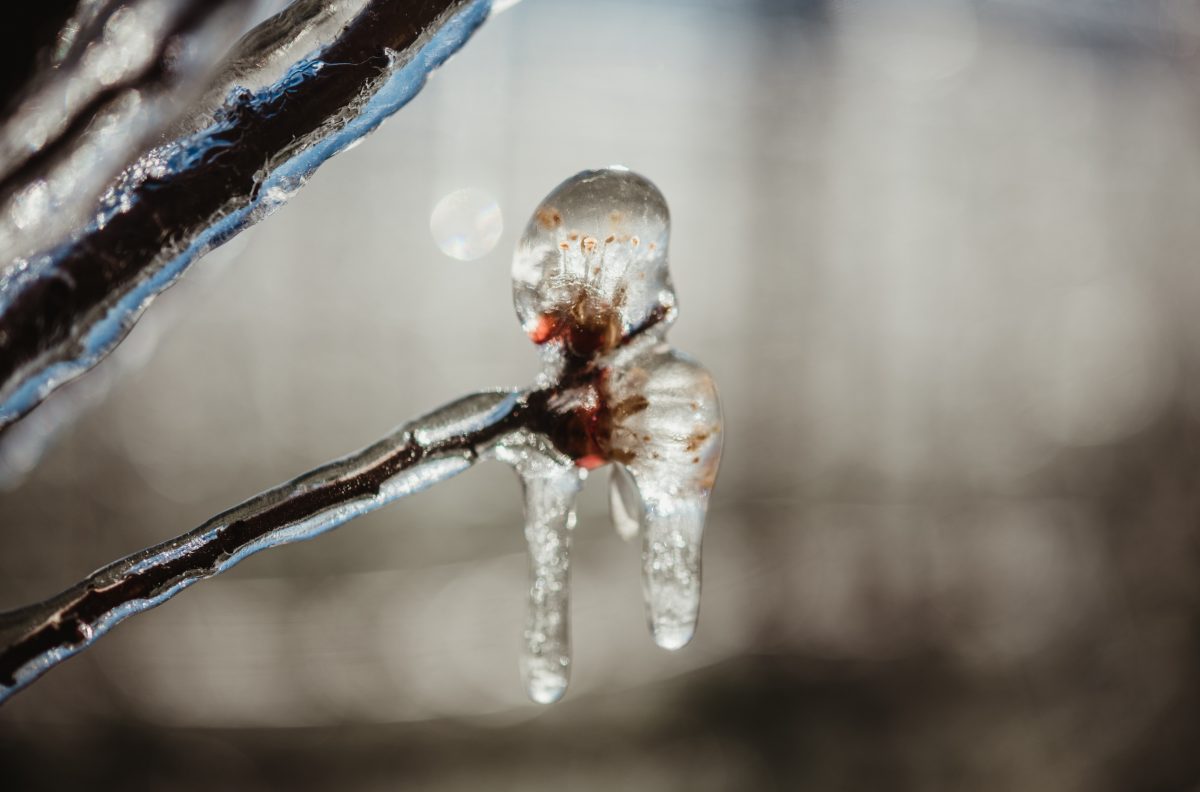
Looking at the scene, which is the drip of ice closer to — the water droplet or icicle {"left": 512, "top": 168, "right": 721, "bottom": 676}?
icicle {"left": 512, "top": 168, "right": 721, "bottom": 676}

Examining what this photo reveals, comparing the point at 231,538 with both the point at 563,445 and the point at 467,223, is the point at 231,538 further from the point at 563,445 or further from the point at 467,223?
the point at 467,223

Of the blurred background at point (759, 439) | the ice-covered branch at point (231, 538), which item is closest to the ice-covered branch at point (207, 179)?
the ice-covered branch at point (231, 538)

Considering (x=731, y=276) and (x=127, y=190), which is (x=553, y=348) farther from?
(x=731, y=276)

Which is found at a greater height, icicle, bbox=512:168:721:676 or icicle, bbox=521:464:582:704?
icicle, bbox=512:168:721:676

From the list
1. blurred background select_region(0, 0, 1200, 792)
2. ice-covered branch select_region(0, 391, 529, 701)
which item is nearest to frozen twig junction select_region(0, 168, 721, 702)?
ice-covered branch select_region(0, 391, 529, 701)

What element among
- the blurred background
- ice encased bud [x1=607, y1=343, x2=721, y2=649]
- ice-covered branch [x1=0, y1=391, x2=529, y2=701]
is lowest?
ice-covered branch [x1=0, y1=391, x2=529, y2=701]

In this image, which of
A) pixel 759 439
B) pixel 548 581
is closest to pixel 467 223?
pixel 759 439
